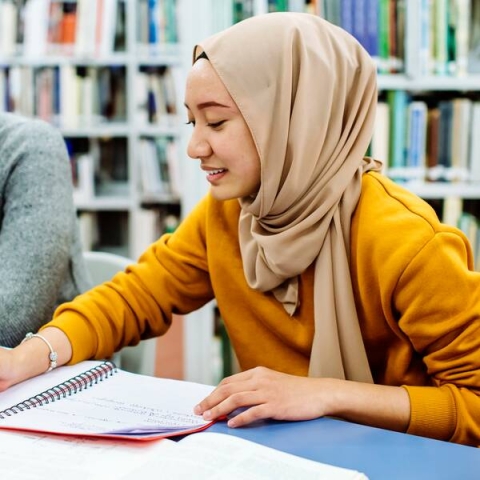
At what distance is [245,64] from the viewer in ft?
3.37

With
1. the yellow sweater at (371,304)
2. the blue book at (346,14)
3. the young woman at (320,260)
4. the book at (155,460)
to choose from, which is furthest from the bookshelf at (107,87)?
Result: the book at (155,460)

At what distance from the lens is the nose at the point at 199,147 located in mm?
1060

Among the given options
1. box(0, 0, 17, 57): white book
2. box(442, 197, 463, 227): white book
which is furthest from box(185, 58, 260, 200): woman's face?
box(0, 0, 17, 57): white book

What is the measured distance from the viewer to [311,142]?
105 cm

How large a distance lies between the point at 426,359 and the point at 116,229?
7.96 ft

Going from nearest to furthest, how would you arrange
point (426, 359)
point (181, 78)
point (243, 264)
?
point (426, 359) < point (243, 264) < point (181, 78)

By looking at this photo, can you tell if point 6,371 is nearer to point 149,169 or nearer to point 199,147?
point 199,147

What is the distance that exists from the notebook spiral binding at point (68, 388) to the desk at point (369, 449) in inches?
9.1

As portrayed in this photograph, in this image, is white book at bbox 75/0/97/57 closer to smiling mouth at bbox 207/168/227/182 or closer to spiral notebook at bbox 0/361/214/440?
smiling mouth at bbox 207/168/227/182

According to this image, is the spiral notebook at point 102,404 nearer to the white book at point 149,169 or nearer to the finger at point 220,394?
the finger at point 220,394

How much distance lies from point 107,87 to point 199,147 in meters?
2.03

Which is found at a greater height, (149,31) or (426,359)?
(149,31)

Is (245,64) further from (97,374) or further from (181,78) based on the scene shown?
(181,78)

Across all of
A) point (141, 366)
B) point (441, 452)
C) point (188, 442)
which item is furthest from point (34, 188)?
point (441, 452)
